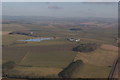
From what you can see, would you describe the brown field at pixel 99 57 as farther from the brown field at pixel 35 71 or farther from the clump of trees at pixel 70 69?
the brown field at pixel 35 71

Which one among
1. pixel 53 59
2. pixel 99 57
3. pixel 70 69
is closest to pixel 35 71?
pixel 70 69

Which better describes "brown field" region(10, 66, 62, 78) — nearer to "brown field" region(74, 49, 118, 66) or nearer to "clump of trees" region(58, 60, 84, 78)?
"clump of trees" region(58, 60, 84, 78)

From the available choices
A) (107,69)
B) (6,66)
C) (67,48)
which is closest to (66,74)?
(107,69)

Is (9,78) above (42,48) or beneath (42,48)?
beneath

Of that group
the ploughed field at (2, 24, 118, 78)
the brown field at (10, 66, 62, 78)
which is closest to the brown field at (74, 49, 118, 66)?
the ploughed field at (2, 24, 118, 78)

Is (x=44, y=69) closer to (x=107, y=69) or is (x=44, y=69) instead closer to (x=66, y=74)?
(x=66, y=74)

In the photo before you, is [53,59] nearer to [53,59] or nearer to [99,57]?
[53,59]

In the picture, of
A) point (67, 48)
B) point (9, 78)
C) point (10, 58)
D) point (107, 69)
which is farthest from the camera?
point (67, 48)

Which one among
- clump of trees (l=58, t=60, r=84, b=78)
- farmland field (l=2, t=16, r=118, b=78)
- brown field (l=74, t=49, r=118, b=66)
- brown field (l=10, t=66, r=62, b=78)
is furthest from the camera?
brown field (l=74, t=49, r=118, b=66)
